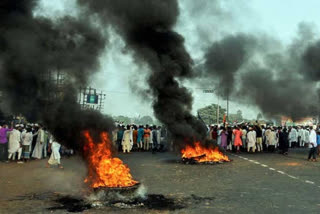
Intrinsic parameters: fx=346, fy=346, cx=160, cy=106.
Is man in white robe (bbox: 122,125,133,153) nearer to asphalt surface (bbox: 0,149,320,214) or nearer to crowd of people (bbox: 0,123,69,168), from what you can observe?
crowd of people (bbox: 0,123,69,168)

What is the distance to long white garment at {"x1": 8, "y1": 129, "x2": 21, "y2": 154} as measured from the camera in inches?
583

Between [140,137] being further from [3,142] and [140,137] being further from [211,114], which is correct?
[211,114]

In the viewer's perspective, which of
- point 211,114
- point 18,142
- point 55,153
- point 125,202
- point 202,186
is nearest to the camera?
point 125,202

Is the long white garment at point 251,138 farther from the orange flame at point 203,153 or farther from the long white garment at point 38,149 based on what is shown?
the long white garment at point 38,149

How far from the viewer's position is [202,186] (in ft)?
31.3

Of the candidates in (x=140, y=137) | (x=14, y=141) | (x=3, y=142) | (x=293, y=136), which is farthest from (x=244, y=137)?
(x=3, y=142)

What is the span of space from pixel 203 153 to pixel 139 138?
6.63 m

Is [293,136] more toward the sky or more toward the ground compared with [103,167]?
more toward the sky

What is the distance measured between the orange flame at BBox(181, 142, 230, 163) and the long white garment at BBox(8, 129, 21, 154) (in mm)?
7331

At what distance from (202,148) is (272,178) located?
554 cm

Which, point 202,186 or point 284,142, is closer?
point 202,186

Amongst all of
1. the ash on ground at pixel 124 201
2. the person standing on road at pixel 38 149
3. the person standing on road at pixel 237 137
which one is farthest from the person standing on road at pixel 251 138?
the ash on ground at pixel 124 201

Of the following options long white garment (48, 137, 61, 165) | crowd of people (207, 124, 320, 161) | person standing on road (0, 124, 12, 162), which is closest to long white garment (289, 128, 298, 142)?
crowd of people (207, 124, 320, 161)

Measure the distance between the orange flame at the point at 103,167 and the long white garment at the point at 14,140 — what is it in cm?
801
